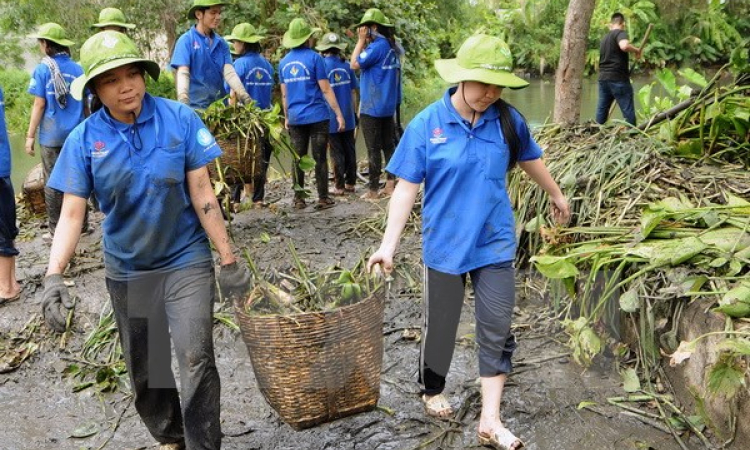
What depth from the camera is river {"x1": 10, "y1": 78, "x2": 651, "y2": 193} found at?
15.5 meters

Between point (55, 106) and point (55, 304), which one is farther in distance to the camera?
point (55, 106)

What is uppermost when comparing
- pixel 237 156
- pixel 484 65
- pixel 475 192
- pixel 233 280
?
pixel 484 65

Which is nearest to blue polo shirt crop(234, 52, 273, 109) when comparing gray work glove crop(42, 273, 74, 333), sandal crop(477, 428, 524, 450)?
gray work glove crop(42, 273, 74, 333)

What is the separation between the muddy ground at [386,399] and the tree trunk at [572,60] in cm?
202

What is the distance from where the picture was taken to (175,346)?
10.3ft

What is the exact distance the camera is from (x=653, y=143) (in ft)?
16.5

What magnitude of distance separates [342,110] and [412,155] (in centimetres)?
495

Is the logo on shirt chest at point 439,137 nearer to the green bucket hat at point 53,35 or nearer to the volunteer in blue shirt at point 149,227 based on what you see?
the volunteer in blue shirt at point 149,227

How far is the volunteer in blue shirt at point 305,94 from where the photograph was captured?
286 inches

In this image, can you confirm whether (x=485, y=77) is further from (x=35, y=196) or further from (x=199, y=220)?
(x=35, y=196)

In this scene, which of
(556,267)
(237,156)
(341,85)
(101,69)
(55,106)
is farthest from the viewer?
(341,85)

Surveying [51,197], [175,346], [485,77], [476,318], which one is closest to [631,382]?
[476,318]

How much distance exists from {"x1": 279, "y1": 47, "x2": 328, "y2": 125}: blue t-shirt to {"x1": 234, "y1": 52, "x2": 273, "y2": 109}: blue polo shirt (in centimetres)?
62

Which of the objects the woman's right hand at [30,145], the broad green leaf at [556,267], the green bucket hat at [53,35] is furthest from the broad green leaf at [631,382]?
the woman's right hand at [30,145]
